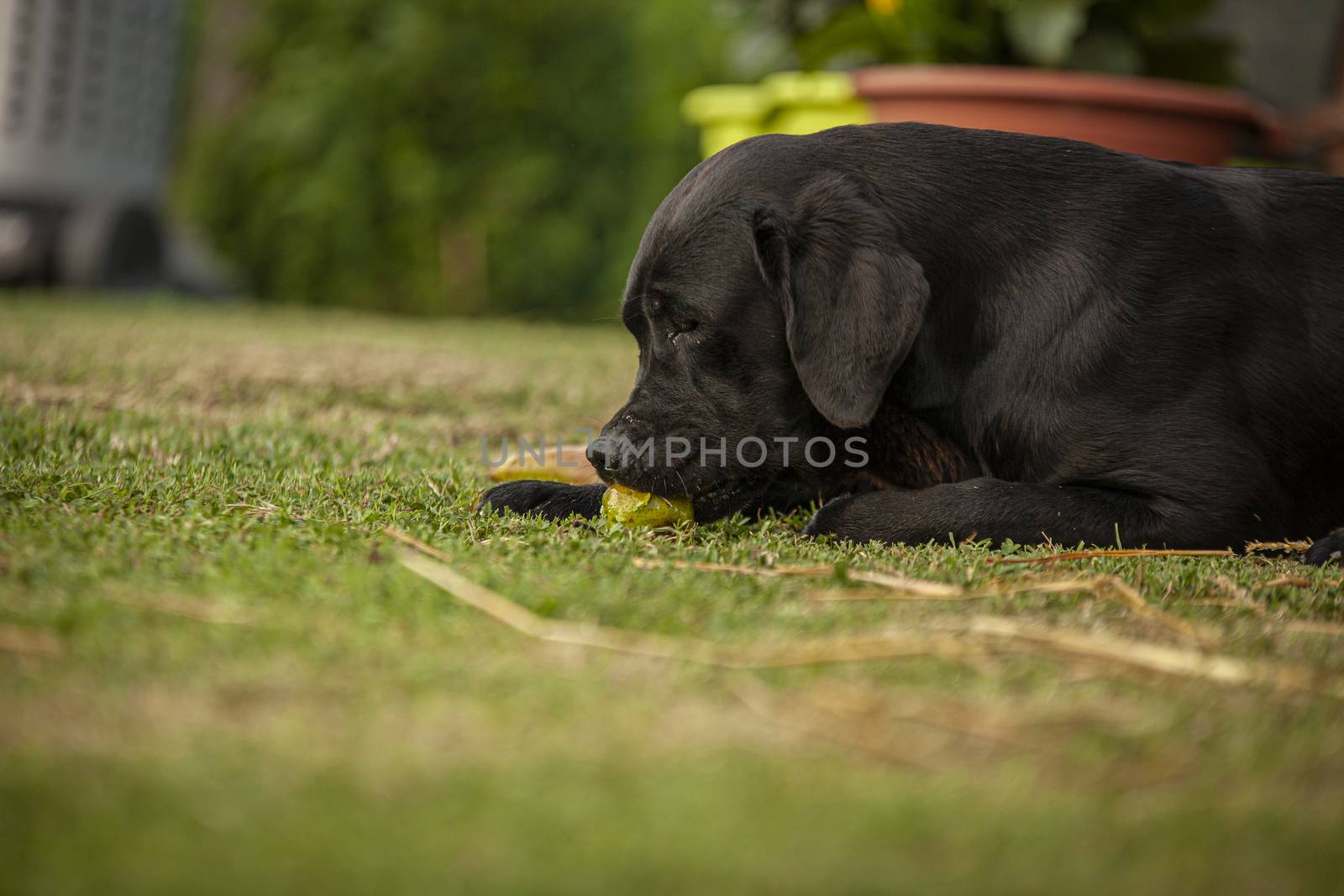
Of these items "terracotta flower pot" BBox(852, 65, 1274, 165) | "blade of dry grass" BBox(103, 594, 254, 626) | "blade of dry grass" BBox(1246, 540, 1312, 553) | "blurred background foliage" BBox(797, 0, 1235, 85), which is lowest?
"blade of dry grass" BBox(1246, 540, 1312, 553)

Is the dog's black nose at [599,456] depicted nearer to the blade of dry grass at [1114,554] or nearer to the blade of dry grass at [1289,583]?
the blade of dry grass at [1114,554]

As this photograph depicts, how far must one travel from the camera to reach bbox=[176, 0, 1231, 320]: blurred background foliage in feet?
25.4

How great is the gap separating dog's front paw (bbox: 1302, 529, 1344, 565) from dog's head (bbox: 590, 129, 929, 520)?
757mm

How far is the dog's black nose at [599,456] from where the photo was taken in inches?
89.1

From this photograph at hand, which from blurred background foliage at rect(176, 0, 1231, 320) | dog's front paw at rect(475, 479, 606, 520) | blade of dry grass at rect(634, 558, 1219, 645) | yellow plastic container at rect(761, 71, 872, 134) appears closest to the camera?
blade of dry grass at rect(634, 558, 1219, 645)

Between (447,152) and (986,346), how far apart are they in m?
6.35

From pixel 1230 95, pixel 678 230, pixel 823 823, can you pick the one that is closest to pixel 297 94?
pixel 1230 95

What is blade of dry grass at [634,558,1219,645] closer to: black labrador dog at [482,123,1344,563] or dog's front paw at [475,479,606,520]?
black labrador dog at [482,123,1344,563]

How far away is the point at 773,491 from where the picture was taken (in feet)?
8.29

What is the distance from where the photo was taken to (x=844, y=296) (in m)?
2.15

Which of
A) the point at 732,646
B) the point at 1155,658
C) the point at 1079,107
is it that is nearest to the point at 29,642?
the point at 732,646

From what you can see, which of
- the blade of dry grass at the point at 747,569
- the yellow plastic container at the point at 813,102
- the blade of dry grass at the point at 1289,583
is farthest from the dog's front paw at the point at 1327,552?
the yellow plastic container at the point at 813,102

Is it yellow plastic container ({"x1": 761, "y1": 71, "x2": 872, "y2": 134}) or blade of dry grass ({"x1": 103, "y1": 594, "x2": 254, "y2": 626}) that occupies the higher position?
yellow plastic container ({"x1": 761, "y1": 71, "x2": 872, "y2": 134})

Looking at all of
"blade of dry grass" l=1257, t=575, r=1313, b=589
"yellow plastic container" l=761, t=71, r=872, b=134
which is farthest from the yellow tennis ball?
"yellow plastic container" l=761, t=71, r=872, b=134
